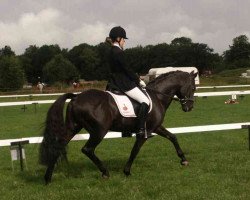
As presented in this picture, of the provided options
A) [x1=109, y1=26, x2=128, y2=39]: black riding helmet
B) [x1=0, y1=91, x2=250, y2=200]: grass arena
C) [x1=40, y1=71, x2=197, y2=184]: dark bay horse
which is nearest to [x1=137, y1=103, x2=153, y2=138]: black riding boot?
[x1=40, y1=71, x2=197, y2=184]: dark bay horse

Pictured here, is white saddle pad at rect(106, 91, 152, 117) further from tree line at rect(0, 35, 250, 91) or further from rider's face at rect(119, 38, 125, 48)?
tree line at rect(0, 35, 250, 91)

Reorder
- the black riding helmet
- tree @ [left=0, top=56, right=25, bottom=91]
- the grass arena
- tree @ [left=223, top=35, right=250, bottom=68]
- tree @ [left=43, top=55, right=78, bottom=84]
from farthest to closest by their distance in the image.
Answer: tree @ [left=223, top=35, right=250, bottom=68] < tree @ [left=43, top=55, right=78, bottom=84] < tree @ [left=0, top=56, right=25, bottom=91] < the black riding helmet < the grass arena

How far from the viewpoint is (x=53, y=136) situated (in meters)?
7.43

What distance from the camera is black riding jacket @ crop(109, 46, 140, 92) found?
25.8 ft

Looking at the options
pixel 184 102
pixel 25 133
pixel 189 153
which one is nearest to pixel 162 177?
pixel 184 102

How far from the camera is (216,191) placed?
6586mm

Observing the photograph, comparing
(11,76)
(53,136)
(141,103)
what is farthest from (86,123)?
(11,76)

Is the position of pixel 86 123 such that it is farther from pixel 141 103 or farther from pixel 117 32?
pixel 117 32

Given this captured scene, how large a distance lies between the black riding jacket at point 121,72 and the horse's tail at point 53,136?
1113 mm

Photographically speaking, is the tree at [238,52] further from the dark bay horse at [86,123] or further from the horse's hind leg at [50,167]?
the horse's hind leg at [50,167]

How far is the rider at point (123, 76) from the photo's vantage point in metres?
7.88

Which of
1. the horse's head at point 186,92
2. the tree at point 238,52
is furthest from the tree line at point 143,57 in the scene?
the horse's head at point 186,92

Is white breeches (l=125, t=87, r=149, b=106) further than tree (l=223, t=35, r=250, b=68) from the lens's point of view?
No

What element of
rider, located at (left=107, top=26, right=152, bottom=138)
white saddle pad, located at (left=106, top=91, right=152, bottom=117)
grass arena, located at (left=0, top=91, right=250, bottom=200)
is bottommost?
grass arena, located at (left=0, top=91, right=250, bottom=200)
